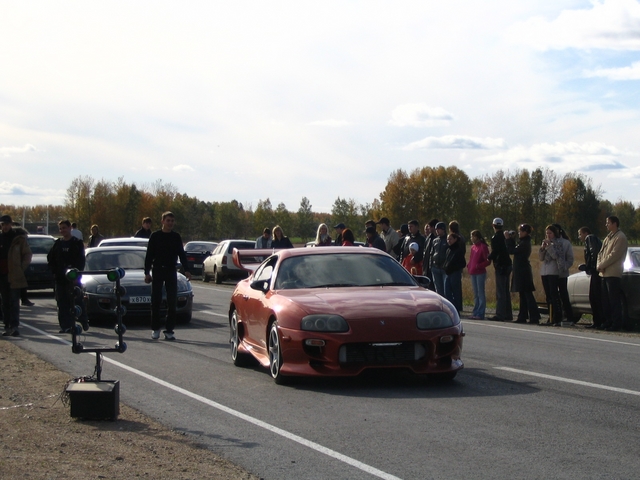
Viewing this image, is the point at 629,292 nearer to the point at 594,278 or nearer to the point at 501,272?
the point at 594,278

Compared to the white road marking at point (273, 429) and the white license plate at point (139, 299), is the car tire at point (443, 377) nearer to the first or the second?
the white road marking at point (273, 429)

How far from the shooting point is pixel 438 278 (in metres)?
19.1

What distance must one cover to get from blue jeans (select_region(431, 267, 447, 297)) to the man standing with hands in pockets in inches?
267

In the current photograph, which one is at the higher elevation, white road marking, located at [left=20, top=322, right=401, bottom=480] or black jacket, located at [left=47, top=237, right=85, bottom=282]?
black jacket, located at [left=47, top=237, right=85, bottom=282]

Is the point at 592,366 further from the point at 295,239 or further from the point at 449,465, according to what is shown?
the point at 295,239

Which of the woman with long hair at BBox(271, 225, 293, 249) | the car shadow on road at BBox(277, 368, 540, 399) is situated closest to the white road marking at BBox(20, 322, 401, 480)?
the car shadow on road at BBox(277, 368, 540, 399)

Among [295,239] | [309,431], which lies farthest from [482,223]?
[309,431]

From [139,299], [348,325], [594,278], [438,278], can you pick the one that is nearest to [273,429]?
[348,325]

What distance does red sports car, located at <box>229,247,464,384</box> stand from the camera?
8.59 metres

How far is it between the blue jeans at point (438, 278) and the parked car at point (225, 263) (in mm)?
13478

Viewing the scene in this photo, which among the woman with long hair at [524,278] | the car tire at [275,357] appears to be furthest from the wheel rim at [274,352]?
the woman with long hair at [524,278]

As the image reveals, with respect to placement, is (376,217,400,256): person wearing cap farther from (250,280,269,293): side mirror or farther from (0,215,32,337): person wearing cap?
(250,280,269,293): side mirror

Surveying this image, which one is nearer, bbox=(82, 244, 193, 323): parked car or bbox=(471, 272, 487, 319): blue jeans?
bbox=(82, 244, 193, 323): parked car

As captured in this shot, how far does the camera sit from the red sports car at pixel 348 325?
28.2 feet
